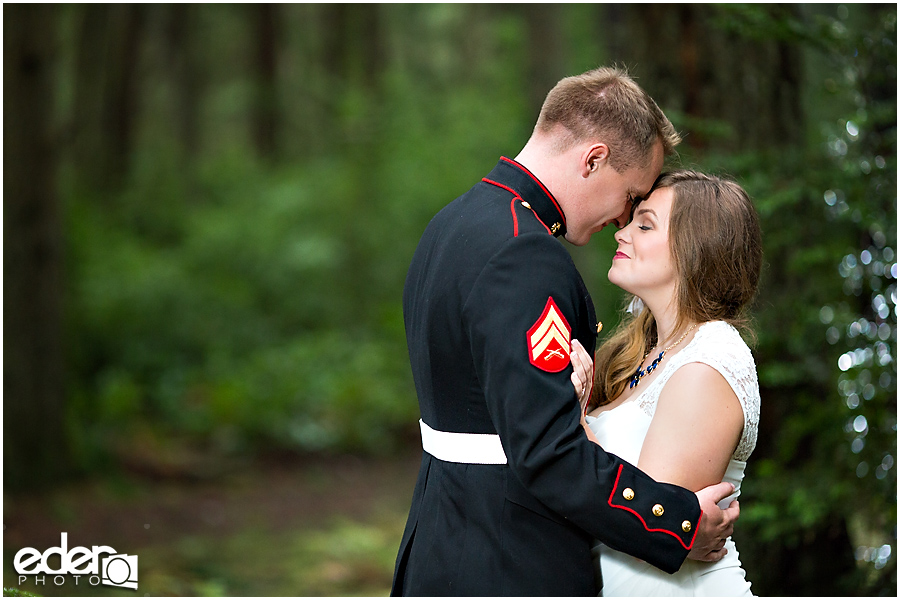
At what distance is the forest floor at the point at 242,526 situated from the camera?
594 cm

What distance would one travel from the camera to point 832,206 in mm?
3857

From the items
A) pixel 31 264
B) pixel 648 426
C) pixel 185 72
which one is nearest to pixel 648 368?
pixel 648 426

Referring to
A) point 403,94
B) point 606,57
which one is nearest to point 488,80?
point 403,94

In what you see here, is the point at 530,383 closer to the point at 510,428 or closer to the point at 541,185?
the point at 510,428

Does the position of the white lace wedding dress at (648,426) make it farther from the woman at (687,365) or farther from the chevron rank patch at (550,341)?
the chevron rank patch at (550,341)

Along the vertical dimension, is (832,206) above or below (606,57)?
below

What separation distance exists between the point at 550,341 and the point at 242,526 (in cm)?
595

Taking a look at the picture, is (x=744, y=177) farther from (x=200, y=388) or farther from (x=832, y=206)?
(x=200, y=388)

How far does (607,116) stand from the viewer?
2215mm

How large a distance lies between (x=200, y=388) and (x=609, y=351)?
7.61m

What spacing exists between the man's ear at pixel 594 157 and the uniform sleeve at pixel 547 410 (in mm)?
329

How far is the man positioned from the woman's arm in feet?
0.24

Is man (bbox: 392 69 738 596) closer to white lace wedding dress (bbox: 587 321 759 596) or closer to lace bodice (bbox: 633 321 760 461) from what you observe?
white lace wedding dress (bbox: 587 321 759 596)

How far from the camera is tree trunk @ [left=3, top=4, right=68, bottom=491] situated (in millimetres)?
6582
